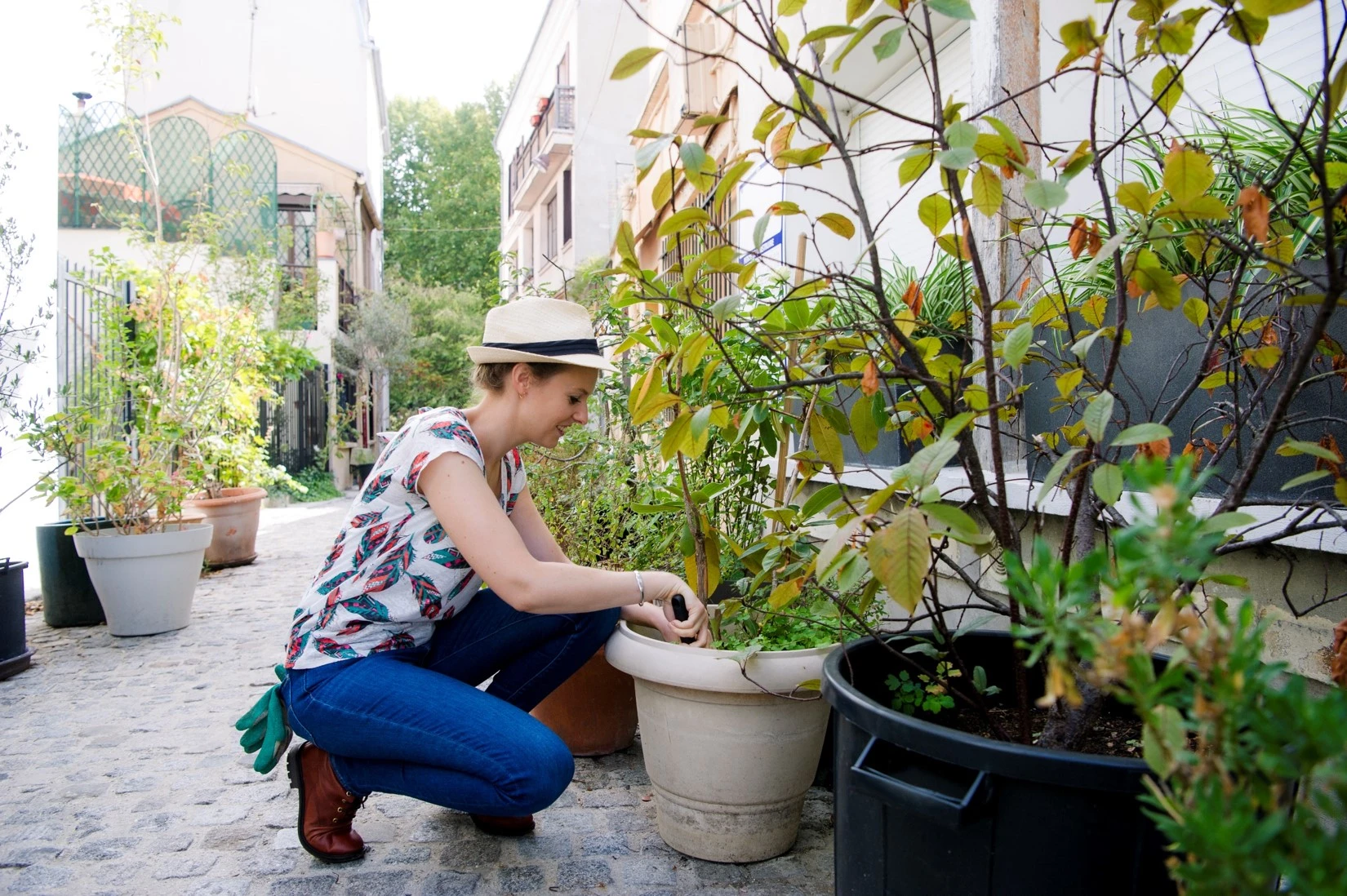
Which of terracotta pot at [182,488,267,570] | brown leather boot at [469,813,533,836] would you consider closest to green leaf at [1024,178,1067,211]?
brown leather boot at [469,813,533,836]

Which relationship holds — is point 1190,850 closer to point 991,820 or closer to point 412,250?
point 991,820

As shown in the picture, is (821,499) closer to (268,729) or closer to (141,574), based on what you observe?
(268,729)

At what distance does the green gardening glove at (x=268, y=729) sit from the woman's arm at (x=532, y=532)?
68 cm

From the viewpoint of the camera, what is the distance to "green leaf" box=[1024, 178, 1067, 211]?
1132 millimetres

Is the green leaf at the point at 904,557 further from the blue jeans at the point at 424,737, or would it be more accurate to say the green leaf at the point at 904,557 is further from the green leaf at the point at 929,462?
the blue jeans at the point at 424,737

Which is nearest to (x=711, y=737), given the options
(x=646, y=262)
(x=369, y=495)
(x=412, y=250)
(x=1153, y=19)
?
(x=369, y=495)

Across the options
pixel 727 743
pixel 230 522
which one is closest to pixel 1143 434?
pixel 727 743

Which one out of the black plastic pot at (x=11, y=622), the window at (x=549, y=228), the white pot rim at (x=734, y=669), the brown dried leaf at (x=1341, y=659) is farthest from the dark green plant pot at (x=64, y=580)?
the window at (x=549, y=228)

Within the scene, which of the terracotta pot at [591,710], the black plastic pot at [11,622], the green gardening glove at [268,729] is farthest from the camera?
the black plastic pot at [11,622]

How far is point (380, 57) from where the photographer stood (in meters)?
20.2

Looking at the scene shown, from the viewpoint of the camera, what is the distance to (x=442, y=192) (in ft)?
104

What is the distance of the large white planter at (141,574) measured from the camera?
4355 mm

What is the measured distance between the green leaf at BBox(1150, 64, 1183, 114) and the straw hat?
1.21 meters

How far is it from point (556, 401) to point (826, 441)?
683mm
